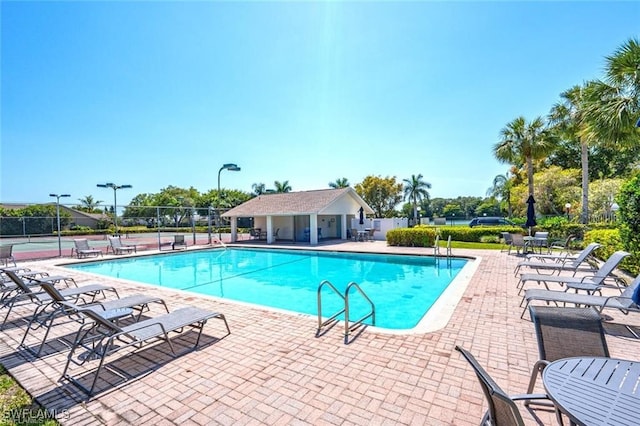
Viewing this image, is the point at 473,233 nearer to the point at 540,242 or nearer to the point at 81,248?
the point at 540,242

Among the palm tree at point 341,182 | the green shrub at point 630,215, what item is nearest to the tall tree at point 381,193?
the palm tree at point 341,182

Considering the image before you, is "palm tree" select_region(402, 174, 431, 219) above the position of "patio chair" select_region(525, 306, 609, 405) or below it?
above

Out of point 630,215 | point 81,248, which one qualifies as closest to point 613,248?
point 630,215

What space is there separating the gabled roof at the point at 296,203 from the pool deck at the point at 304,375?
15639 millimetres

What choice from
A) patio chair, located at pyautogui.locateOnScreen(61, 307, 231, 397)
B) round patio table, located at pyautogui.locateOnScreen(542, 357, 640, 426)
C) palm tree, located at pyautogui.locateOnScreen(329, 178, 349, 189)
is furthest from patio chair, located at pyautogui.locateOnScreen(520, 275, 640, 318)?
palm tree, located at pyautogui.locateOnScreen(329, 178, 349, 189)

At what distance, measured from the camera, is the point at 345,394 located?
3.20 metres

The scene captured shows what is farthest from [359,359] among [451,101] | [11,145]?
[11,145]

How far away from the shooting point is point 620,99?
826 centimetres

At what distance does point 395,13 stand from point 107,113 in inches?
666

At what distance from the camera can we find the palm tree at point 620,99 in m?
7.96

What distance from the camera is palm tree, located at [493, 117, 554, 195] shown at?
19719 mm

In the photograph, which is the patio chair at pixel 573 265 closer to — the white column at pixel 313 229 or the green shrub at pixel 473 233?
the green shrub at pixel 473 233

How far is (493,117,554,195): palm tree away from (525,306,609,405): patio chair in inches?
809

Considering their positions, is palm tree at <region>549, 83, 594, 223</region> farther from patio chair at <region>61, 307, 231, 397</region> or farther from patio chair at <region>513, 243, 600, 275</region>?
patio chair at <region>61, 307, 231, 397</region>
